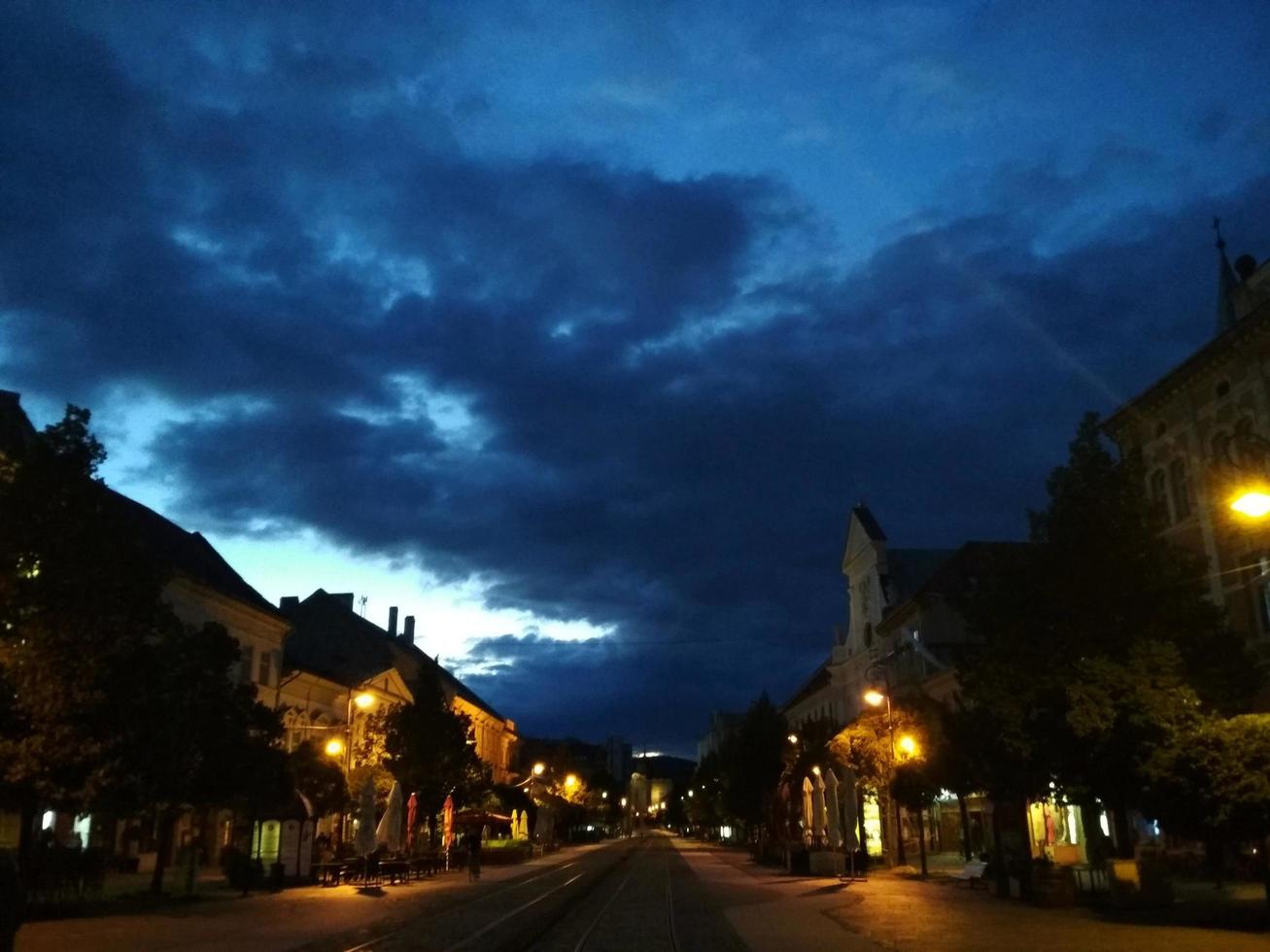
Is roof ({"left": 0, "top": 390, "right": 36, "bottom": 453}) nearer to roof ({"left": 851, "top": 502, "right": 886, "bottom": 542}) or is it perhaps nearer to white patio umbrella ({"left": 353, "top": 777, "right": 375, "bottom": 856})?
white patio umbrella ({"left": 353, "top": 777, "right": 375, "bottom": 856})

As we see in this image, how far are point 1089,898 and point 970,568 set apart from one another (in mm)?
30611

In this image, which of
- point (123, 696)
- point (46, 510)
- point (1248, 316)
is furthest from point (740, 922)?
point (1248, 316)

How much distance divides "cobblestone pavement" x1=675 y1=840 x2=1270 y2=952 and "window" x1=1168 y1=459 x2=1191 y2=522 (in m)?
13.3

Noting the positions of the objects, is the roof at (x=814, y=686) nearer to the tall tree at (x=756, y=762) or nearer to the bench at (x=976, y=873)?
the tall tree at (x=756, y=762)

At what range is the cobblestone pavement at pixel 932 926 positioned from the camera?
54.5 ft

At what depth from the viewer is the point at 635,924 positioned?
2256 cm

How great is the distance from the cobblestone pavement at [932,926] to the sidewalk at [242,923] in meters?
7.54

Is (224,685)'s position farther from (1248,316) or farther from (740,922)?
(1248,316)

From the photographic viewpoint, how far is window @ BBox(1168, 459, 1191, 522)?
33.8 m

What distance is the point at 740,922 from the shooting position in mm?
21875

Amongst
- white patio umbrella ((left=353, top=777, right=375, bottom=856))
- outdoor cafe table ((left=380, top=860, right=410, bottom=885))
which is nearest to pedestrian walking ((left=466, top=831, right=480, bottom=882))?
outdoor cafe table ((left=380, top=860, right=410, bottom=885))

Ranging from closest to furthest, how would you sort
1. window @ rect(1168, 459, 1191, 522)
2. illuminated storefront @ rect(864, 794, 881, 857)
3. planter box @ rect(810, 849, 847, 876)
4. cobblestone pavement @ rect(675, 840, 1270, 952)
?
1. cobblestone pavement @ rect(675, 840, 1270, 952)
2. window @ rect(1168, 459, 1191, 522)
3. planter box @ rect(810, 849, 847, 876)
4. illuminated storefront @ rect(864, 794, 881, 857)

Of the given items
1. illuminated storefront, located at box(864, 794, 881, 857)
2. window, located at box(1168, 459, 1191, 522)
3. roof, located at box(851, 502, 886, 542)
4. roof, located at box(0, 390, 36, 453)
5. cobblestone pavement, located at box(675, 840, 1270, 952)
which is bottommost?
cobblestone pavement, located at box(675, 840, 1270, 952)

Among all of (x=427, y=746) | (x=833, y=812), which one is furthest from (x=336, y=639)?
(x=833, y=812)
